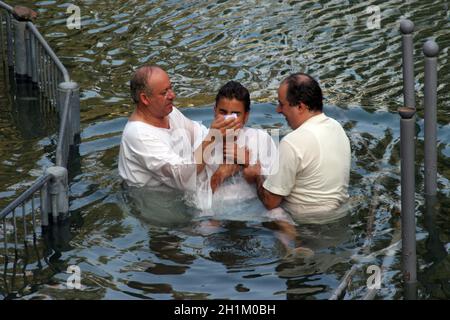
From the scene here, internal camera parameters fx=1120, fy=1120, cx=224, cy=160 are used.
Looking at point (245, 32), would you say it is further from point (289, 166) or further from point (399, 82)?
point (289, 166)

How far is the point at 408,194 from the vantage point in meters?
7.96

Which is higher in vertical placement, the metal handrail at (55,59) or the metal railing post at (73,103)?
the metal handrail at (55,59)

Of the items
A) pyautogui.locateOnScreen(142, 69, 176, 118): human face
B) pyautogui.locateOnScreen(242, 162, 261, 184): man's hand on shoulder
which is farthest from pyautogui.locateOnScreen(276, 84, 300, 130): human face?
pyautogui.locateOnScreen(142, 69, 176, 118): human face

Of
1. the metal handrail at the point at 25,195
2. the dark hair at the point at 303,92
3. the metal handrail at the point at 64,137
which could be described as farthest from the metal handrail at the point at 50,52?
the dark hair at the point at 303,92

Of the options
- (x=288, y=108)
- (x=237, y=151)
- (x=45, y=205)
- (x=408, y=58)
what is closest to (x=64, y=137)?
(x=45, y=205)

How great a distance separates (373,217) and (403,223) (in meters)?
1.85

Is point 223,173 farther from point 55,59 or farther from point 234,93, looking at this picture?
point 55,59

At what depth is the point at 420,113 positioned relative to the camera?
12391 mm

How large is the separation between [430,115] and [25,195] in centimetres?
353

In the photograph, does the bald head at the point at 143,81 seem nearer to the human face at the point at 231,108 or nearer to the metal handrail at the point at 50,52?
the human face at the point at 231,108

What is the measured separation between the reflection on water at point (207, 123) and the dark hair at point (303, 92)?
3.53 ft

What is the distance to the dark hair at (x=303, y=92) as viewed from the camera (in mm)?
9328

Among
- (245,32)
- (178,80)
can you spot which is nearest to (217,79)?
(178,80)

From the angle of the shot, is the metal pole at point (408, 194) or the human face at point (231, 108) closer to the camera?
the metal pole at point (408, 194)
